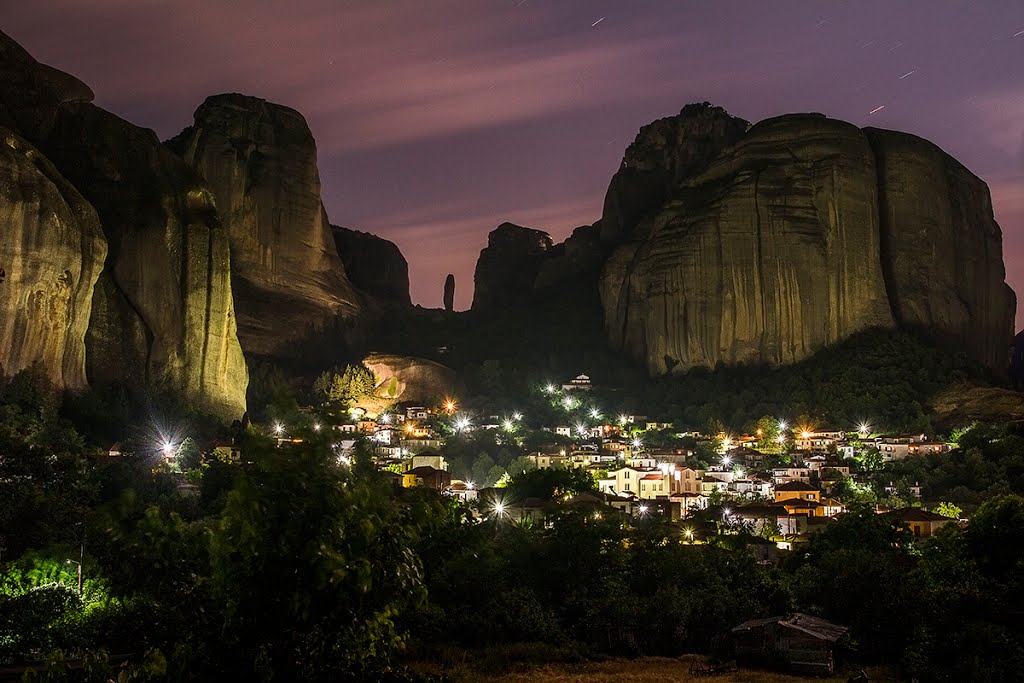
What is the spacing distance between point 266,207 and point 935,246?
194 feet

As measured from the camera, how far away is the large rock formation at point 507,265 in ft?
468

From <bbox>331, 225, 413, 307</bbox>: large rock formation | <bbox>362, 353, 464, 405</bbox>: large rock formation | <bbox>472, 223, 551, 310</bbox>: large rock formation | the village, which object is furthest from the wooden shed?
<bbox>472, 223, 551, 310</bbox>: large rock formation

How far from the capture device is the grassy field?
2700 centimetres

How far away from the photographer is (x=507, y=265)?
478ft

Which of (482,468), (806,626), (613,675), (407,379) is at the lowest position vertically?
(613,675)

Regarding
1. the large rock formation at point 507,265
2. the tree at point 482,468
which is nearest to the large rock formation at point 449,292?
the large rock formation at point 507,265

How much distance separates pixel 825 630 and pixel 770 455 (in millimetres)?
44002

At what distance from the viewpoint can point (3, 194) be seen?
51.7m

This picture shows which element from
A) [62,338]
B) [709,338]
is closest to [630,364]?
[709,338]

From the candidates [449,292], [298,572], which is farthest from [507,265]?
[298,572]

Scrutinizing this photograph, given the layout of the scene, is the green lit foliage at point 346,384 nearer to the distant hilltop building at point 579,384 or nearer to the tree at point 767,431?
the distant hilltop building at point 579,384

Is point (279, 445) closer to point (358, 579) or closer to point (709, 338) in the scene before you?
point (358, 579)

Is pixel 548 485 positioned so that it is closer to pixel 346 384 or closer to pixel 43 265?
pixel 43 265

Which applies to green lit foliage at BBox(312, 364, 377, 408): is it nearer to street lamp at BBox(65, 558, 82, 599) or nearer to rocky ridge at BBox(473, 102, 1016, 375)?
rocky ridge at BBox(473, 102, 1016, 375)
